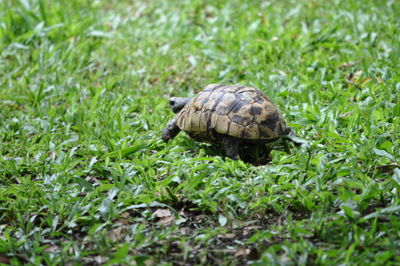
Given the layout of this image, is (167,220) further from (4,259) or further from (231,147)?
(4,259)

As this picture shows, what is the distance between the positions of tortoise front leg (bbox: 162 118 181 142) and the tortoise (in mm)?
197

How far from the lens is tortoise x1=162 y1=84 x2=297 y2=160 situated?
401 centimetres

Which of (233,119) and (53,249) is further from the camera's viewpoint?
(233,119)

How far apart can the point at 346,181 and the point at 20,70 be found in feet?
15.1

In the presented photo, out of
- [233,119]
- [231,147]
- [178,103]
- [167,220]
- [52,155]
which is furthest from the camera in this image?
[178,103]

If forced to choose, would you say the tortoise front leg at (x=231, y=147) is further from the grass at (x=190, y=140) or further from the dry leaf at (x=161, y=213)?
the dry leaf at (x=161, y=213)

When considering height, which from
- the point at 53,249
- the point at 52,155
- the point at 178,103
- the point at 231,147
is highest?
the point at 178,103

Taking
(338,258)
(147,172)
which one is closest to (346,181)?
(338,258)

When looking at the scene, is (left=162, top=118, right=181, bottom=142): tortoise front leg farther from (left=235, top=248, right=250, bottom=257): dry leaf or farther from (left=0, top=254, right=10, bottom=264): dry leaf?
(left=0, top=254, right=10, bottom=264): dry leaf

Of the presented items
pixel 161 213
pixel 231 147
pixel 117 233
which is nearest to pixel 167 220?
pixel 161 213

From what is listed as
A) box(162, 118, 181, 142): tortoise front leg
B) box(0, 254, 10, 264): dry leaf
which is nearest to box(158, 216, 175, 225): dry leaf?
box(0, 254, 10, 264): dry leaf

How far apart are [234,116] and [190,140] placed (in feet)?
2.47

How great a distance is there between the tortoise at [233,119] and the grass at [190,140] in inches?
7.6

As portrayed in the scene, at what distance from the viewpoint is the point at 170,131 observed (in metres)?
4.56
